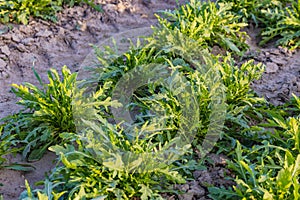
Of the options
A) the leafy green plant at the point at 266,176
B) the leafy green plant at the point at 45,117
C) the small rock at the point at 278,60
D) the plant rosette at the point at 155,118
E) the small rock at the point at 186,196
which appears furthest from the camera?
the small rock at the point at 278,60

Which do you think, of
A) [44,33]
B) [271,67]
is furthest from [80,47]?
[271,67]

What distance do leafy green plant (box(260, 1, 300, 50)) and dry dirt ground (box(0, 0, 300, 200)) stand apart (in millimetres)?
103

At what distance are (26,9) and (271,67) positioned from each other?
108 inches

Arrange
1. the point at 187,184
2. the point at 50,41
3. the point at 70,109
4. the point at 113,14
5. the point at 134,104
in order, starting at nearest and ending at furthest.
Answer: the point at 187,184
the point at 70,109
the point at 134,104
the point at 50,41
the point at 113,14

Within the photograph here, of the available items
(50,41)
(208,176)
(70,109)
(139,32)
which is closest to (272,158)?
(208,176)

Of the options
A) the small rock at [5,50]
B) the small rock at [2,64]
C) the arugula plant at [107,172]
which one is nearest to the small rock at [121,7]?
the small rock at [5,50]

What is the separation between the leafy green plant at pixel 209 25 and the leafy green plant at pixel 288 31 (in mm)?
290

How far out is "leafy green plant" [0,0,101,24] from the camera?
185 inches

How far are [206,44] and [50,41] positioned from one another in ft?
5.59

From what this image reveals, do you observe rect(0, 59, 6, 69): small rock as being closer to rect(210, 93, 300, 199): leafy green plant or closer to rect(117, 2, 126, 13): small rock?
rect(117, 2, 126, 13): small rock

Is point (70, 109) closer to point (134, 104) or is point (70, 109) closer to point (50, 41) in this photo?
point (134, 104)

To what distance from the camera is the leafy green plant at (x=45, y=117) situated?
3.36 metres

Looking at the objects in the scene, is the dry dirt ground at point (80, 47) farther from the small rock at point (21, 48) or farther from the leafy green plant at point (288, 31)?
the leafy green plant at point (288, 31)

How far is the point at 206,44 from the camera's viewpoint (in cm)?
442
